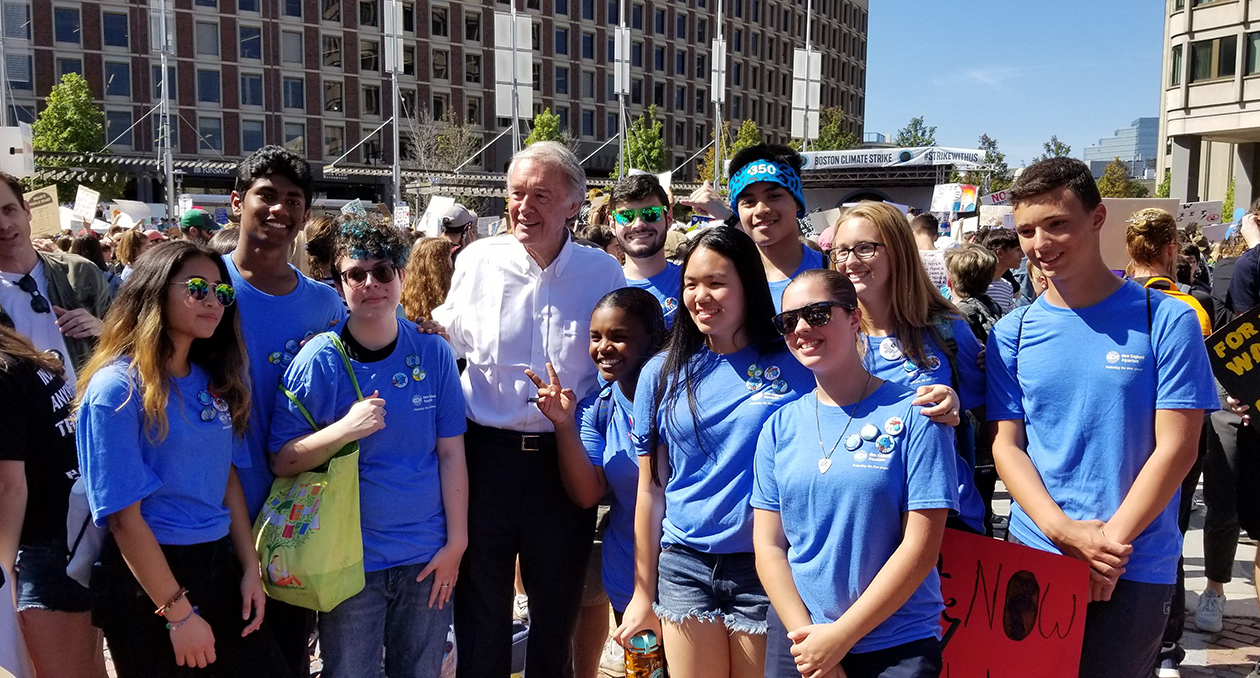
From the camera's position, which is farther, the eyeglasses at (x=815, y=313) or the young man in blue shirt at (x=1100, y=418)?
the young man in blue shirt at (x=1100, y=418)

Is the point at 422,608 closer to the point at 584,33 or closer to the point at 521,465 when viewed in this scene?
the point at 521,465

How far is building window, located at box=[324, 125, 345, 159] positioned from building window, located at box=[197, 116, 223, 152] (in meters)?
6.19

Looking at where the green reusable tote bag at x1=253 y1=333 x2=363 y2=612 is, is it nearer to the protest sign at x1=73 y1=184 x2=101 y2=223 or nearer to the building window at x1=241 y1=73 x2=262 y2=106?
the protest sign at x1=73 y1=184 x2=101 y2=223

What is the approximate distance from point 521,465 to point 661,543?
0.74 m

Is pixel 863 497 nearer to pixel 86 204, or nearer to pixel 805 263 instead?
pixel 805 263

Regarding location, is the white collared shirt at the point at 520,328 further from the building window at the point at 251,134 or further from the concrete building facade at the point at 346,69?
the building window at the point at 251,134

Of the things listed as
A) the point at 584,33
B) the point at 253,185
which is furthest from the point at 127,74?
the point at 253,185

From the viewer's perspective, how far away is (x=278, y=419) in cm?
327

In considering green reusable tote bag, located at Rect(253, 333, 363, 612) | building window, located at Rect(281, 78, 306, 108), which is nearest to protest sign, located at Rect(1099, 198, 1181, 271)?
green reusable tote bag, located at Rect(253, 333, 363, 612)

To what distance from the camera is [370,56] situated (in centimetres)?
6050

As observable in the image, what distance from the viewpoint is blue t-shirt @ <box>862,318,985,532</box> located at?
3.20m

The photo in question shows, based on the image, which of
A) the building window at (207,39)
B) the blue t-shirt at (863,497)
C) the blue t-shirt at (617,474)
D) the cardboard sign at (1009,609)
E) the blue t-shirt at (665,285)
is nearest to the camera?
the blue t-shirt at (863,497)

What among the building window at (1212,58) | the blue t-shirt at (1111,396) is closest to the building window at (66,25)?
the building window at (1212,58)

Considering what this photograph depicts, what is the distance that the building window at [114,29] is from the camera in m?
53.4
